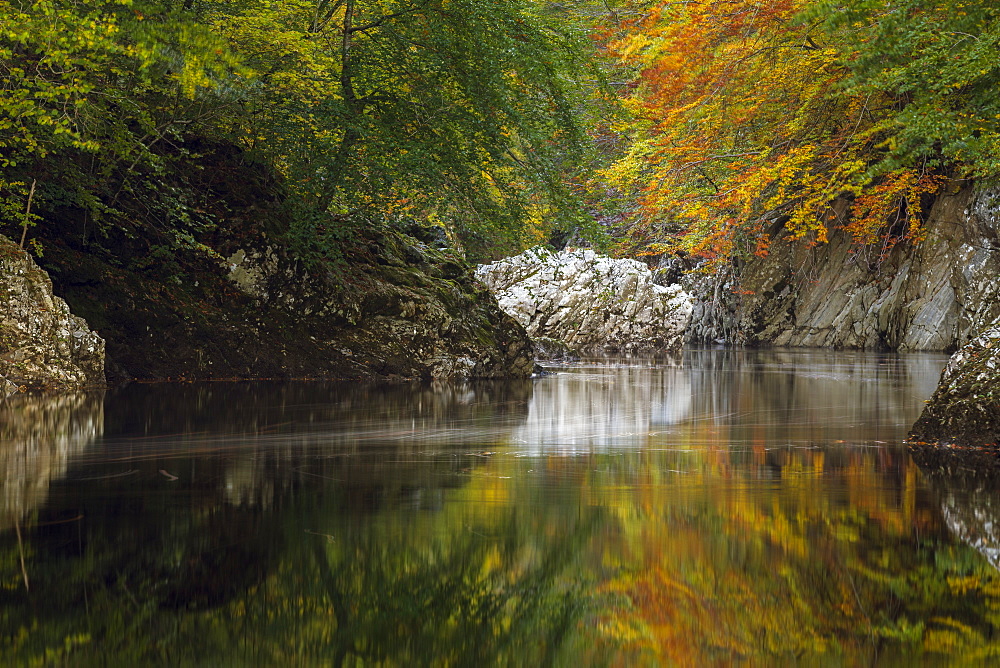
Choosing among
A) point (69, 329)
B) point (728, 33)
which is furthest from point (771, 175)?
point (69, 329)

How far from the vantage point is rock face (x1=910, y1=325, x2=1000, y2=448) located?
6164 mm

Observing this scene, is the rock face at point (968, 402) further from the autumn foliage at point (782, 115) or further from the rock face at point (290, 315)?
the autumn foliage at point (782, 115)

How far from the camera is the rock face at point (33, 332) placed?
9.36 m

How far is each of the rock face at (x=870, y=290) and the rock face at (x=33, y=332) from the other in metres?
15.1

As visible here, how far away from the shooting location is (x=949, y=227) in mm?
23453

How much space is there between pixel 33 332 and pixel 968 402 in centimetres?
811

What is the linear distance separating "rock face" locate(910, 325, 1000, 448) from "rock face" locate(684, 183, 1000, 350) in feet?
40.4

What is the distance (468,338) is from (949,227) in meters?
14.9

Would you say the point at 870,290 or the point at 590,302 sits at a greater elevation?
the point at 870,290

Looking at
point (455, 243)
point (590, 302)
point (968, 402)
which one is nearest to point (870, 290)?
point (590, 302)

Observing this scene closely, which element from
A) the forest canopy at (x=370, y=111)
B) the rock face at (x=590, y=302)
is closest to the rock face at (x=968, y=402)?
the forest canopy at (x=370, y=111)

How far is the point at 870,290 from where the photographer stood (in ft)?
92.8

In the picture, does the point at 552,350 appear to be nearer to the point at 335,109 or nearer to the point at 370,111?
the point at 370,111

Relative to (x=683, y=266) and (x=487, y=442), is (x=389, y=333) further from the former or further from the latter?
(x=683, y=266)
